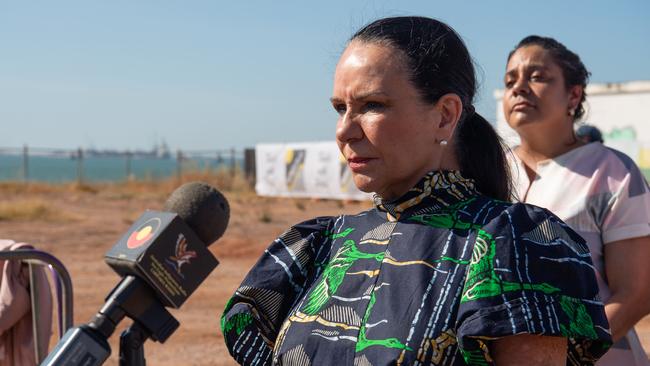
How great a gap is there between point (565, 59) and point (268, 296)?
1722mm

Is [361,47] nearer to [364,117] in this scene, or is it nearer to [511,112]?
[364,117]

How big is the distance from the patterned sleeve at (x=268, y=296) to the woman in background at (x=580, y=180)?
864 millimetres

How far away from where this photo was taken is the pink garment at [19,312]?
350 cm

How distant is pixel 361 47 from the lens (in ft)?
6.31

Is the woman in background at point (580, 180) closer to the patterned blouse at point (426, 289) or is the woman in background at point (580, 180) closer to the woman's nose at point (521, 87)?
the woman's nose at point (521, 87)

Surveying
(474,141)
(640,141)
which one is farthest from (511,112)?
(640,141)

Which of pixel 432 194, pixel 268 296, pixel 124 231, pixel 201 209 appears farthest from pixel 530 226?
pixel 124 231

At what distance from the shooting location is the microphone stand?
1884 millimetres

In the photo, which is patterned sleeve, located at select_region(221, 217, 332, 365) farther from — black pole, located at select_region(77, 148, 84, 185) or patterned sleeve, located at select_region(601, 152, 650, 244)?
black pole, located at select_region(77, 148, 84, 185)

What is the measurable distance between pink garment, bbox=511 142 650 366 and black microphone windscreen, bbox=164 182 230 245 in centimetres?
114

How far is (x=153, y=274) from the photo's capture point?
1.93 m

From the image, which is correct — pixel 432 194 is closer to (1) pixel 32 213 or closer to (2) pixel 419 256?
(2) pixel 419 256

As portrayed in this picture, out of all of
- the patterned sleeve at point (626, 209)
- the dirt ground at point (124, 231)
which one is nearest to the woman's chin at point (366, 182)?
the patterned sleeve at point (626, 209)

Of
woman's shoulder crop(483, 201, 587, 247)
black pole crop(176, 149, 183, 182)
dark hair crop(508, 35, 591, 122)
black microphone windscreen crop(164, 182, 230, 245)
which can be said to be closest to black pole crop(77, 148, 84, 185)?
black pole crop(176, 149, 183, 182)
